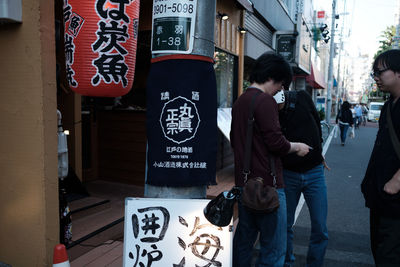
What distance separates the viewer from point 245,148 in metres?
2.54

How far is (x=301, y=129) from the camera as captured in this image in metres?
3.22

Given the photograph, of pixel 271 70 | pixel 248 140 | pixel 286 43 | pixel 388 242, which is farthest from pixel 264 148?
pixel 286 43

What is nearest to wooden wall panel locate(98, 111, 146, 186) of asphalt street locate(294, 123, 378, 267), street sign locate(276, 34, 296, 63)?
asphalt street locate(294, 123, 378, 267)

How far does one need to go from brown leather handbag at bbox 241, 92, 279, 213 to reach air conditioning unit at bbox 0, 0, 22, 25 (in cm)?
224

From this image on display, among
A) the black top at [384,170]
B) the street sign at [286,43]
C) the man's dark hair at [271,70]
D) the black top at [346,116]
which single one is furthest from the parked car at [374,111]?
the man's dark hair at [271,70]

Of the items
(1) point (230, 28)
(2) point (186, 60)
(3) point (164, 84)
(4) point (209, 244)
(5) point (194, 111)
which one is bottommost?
(4) point (209, 244)

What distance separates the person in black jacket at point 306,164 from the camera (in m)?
3.22

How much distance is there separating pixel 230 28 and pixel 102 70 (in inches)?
235

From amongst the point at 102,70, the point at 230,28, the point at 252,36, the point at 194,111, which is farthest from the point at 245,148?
the point at 252,36

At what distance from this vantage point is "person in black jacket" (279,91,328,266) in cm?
322

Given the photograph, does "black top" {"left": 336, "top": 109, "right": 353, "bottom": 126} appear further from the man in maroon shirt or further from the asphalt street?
the man in maroon shirt

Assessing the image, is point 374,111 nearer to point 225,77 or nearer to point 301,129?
point 225,77

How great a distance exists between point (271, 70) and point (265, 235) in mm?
1245

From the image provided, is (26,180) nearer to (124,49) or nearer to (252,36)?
(124,49)
